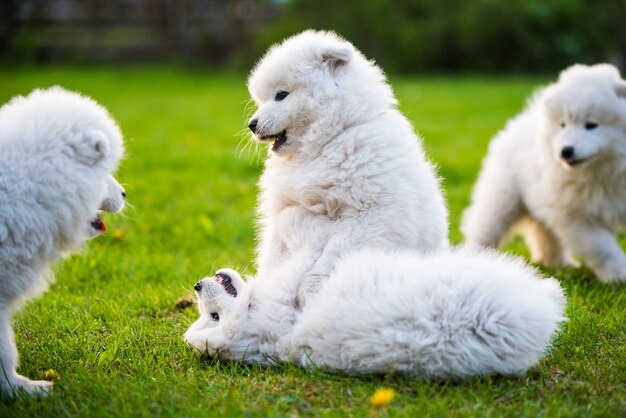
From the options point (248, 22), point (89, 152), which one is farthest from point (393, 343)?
point (248, 22)

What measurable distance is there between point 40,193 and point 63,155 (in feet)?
0.63

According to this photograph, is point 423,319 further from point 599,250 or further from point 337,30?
point 337,30

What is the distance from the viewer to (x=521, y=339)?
3.08 metres

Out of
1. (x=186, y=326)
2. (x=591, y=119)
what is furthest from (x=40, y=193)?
(x=591, y=119)

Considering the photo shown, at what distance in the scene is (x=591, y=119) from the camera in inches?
207

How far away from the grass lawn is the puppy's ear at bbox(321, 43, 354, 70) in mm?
781

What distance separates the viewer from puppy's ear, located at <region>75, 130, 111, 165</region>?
318 centimetres

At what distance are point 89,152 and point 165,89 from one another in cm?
1252

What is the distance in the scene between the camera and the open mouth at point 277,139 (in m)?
3.99

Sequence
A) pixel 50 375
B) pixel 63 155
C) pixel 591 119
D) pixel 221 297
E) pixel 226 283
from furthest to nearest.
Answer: pixel 591 119, pixel 226 283, pixel 221 297, pixel 50 375, pixel 63 155

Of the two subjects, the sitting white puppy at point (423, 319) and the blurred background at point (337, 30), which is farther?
the blurred background at point (337, 30)

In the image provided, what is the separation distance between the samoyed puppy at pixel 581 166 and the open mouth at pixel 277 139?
7.19 ft

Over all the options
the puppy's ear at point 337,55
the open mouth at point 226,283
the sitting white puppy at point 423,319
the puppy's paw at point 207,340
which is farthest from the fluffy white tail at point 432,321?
the puppy's ear at point 337,55

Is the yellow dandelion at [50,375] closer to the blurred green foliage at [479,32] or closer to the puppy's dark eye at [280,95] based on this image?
the puppy's dark eye at [280,95]
